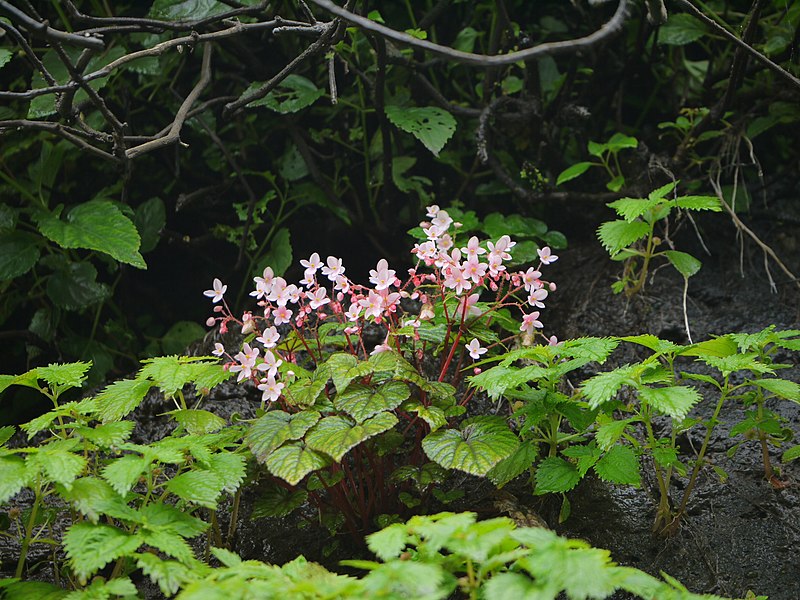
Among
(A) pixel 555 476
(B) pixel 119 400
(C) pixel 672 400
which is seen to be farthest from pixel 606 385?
(B) pixel 119 400

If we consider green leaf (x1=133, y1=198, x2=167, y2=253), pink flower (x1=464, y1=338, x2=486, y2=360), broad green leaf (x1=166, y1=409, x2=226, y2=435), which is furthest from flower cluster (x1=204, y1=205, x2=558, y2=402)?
green leaf (x1=133, y1=198, x2=167, y2=253)

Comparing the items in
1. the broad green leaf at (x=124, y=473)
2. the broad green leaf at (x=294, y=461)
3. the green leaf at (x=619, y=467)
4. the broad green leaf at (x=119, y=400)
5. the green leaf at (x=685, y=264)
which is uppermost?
the broad green leaf at (x=124, y=473)

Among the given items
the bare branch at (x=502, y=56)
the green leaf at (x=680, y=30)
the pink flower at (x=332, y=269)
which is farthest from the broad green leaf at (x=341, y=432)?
the green leaf at (x=680, y=30)

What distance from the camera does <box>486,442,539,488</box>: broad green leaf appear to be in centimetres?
161

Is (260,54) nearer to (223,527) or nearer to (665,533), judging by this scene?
(223,527)

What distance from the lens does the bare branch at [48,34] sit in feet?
4.68

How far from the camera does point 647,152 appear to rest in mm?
2584

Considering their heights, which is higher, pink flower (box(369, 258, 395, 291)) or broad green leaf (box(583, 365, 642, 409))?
pink flower (box(369, 258, 395, 291))

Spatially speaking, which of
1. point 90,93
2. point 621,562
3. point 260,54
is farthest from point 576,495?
point 260,54

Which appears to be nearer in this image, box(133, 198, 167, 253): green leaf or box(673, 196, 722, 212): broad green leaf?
box(673, 196, 722, 212): broad green leaf

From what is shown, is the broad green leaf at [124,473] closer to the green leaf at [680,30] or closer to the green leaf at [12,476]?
the green leaf at [12,476]

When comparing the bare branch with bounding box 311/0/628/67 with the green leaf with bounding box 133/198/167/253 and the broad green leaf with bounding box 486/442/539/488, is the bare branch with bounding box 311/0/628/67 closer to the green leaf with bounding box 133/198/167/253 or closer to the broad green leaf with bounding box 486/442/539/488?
the broad green leaf with bounding box 486/442/539/488

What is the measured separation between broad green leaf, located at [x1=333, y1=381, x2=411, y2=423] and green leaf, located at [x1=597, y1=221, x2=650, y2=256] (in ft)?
2.79

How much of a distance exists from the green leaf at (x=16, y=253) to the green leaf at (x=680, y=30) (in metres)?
2.43
